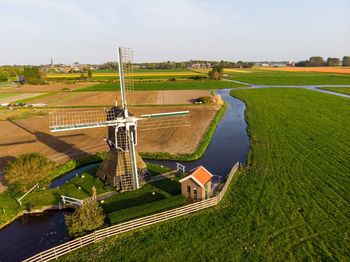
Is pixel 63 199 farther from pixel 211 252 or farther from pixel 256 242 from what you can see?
pixel 256 242

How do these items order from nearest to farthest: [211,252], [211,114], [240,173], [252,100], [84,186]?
[211,252] < [84,186] < [240,173] < [211,114] < [252,100]

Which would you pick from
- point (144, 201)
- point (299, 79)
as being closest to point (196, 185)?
point (144, 201)

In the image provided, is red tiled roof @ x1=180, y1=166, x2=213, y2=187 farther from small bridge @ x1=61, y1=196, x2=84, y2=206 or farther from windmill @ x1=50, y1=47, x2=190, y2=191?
small bridge @ x1=61, y1=196, x2=84, y2=206

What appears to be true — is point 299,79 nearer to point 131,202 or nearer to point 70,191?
point 131,202

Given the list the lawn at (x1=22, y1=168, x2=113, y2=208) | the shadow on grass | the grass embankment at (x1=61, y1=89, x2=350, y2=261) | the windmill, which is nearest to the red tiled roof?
the grass embankment at (x1=61, y1=89, x2=350, y2=261)

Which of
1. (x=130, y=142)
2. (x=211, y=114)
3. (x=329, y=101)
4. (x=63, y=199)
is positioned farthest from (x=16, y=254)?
(x=329, y=101)

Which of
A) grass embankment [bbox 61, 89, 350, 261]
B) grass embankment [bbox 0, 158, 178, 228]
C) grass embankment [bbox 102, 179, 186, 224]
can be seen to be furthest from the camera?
grass embankment [bbox 0, 158, 178, 228]
